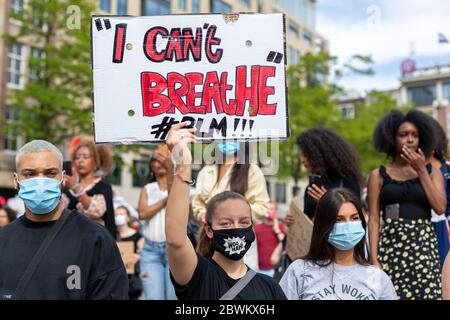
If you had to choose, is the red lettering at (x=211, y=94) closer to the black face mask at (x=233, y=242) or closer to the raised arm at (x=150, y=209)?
the black face mask at (x=233, y=242)

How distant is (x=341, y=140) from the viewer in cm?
487

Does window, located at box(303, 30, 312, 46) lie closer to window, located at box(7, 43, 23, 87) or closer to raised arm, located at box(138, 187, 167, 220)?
window, located at box(7, 43, 23, 87)

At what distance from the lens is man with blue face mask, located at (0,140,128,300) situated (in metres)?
2.84

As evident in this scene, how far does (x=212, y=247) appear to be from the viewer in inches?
121

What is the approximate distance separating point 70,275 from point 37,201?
15.6 inches

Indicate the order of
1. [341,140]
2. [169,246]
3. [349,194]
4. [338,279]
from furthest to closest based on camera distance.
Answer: [341,140] → [349,194] → [338,279] → [169,246]

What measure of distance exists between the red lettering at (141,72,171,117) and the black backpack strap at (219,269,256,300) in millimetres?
996

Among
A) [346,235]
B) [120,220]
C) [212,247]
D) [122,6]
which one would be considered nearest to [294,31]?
[122,6]

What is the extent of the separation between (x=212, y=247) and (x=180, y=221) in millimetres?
429

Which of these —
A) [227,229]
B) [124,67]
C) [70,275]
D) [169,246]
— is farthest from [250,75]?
[70,275]

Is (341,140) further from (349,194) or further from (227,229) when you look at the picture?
(227,229)

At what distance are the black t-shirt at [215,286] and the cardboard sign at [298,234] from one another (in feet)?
4.76

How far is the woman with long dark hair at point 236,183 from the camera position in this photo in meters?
4.75

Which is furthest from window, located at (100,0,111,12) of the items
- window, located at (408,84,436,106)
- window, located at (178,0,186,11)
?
window, located at (408,84,436,106)
